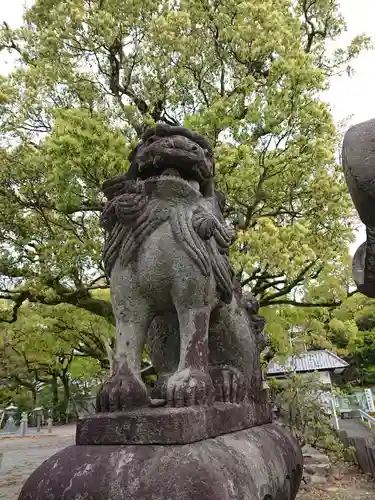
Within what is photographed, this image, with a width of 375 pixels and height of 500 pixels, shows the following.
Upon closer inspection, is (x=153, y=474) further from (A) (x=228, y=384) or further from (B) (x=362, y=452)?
(B) (x=362, y=452)

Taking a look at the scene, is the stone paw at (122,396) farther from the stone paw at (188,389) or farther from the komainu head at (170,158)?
the komainu head at (170,158)

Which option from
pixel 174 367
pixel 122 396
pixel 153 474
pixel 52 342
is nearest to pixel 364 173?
pixel 153 474

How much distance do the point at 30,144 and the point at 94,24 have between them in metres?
3.04

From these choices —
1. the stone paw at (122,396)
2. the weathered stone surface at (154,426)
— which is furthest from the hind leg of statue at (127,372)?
the weathered stone surface at (154,426)

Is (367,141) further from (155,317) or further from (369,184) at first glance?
(155,317)

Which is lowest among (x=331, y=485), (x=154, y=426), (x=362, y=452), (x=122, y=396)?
(x=331, y=485)

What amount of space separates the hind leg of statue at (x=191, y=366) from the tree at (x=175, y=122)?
15.9ft

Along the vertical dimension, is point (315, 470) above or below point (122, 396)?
below

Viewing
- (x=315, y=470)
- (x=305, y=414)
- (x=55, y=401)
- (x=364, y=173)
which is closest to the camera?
(x=364, y=173)

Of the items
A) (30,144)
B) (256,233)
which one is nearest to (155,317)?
(256,233)

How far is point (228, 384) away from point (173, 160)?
4.74 ft

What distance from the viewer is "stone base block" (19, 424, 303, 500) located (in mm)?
1799

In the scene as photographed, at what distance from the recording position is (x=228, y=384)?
9.00 feet

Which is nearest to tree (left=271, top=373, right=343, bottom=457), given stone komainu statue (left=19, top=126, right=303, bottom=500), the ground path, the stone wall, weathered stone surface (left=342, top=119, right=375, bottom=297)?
the stone wall
